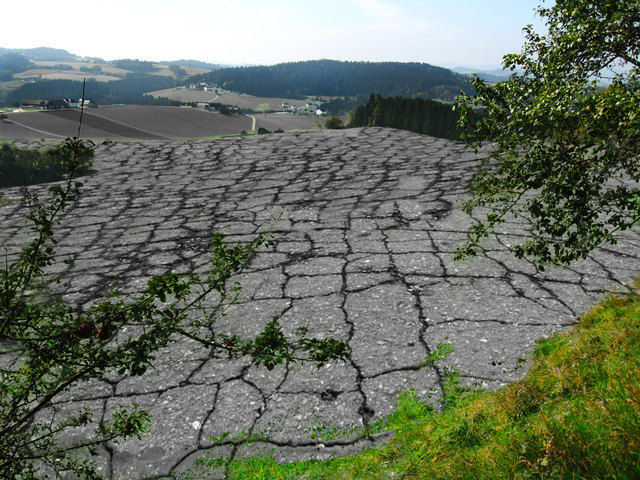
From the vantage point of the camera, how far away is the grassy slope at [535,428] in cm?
132

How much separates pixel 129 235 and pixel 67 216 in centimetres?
144

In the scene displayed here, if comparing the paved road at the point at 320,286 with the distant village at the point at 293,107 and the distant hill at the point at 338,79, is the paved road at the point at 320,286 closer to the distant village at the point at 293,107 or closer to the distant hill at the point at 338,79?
the distant village at the point at 293,107

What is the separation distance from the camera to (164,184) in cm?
696

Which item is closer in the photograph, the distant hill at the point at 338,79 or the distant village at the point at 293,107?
the distant village at the point at 293,107

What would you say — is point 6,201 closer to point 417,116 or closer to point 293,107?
point 417,116

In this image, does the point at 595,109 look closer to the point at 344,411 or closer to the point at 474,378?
the point at 474,378

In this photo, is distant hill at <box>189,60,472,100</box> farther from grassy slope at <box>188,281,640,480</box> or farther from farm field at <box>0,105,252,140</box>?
grassy slope at <box>188,281,640,480</box>

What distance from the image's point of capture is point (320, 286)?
3350mm

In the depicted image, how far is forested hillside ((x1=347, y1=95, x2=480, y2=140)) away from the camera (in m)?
21.8

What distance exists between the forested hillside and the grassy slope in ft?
67.3

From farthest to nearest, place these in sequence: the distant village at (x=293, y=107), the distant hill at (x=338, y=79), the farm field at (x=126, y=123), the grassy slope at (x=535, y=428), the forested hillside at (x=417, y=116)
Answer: the distant hill at (x=338, y=79), the distant village at (x=293, y=107), the farm field at (x=126, y=123), the forested hillside at (x=417, y=116), the grassy slope at (x=535, y=428)

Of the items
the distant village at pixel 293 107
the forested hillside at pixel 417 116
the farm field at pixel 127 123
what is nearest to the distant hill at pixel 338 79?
the distant village at pixel 293 107

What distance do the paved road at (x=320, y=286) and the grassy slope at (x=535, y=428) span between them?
0.49ft

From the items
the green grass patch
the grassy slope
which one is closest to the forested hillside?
the green grass patch
